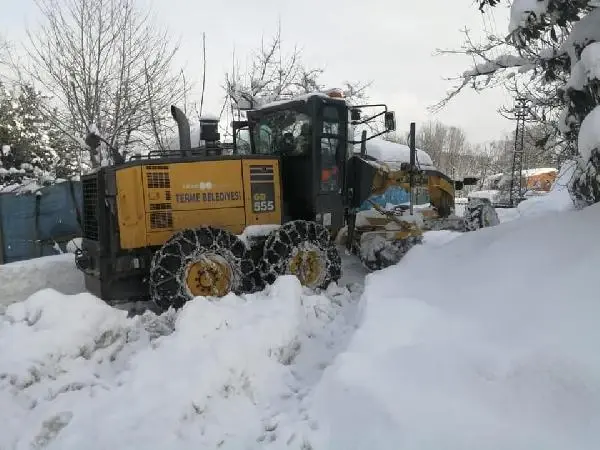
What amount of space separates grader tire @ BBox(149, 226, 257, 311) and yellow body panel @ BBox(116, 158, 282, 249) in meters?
0.40

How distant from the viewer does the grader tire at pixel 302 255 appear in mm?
6922

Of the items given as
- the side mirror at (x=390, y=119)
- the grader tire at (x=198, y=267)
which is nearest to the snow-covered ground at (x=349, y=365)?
the grader tire at (x=198, y=267)

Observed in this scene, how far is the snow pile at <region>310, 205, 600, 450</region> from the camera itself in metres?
2.97

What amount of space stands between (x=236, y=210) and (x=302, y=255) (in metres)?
1.07

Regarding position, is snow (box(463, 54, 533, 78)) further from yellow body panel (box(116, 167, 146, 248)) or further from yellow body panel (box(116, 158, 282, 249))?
yellow body panel (box(116, 167, 146, 248))

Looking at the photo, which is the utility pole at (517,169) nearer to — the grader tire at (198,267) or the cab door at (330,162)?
the cab door at (330,162)

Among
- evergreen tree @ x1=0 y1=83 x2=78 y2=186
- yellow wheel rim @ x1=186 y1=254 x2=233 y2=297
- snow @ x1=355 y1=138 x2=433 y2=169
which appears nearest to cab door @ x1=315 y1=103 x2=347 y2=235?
yellow wheel rim @ x1=186 y1=254 x2=233 y2=297

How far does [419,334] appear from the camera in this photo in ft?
13.1

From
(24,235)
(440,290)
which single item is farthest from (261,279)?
(24,235)

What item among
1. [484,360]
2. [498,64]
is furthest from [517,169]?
[484,360]

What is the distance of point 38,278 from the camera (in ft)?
27.4

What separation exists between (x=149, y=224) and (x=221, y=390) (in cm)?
342

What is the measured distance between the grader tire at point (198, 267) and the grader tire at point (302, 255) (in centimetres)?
28

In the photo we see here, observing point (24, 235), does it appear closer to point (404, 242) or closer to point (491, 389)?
point (404, 242)
